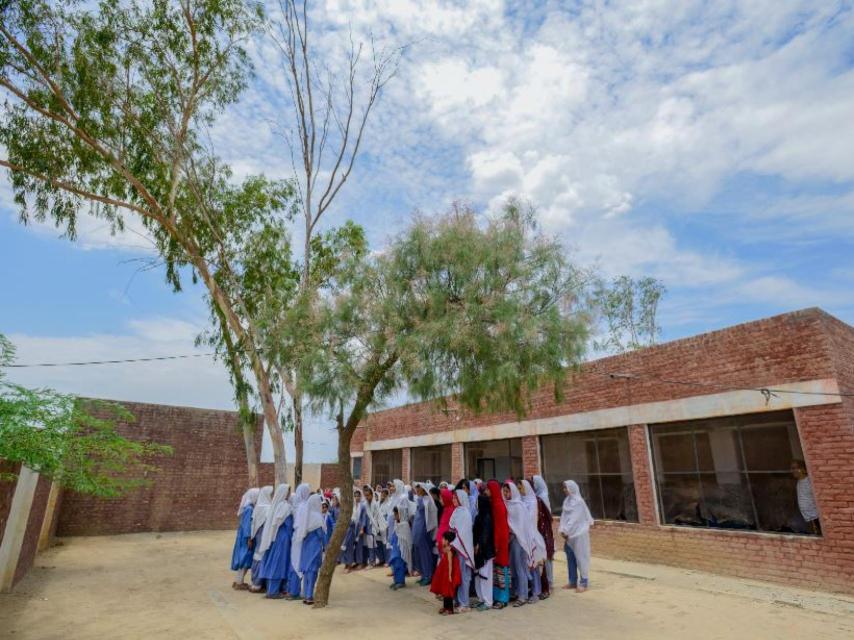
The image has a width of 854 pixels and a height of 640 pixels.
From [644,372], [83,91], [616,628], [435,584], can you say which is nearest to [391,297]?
[435,584]

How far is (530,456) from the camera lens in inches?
500

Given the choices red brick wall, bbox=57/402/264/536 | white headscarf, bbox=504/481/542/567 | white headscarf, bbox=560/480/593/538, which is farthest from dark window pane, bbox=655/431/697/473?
red brick wall, bbox=57/402/264/536

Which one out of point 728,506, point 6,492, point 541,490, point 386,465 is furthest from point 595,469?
point 6,492

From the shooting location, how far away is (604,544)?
10750mm

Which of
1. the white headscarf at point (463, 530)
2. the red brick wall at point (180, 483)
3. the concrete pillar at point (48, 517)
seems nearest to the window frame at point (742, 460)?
the white headscarf at point (463, 530)

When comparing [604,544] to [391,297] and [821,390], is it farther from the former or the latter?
[391,297]

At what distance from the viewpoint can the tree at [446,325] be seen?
666cm

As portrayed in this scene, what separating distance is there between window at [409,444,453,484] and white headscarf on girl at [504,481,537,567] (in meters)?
8.46

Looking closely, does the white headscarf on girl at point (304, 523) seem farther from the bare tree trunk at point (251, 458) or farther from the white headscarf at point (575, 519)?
the bare tree trunk at point (251, 458)

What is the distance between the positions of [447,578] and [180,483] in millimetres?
14033

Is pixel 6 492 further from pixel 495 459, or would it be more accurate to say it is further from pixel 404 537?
pixel 495 459

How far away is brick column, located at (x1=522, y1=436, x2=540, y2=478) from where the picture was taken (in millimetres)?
12555

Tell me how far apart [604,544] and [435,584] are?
540 cm

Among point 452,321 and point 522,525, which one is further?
point 522,525
